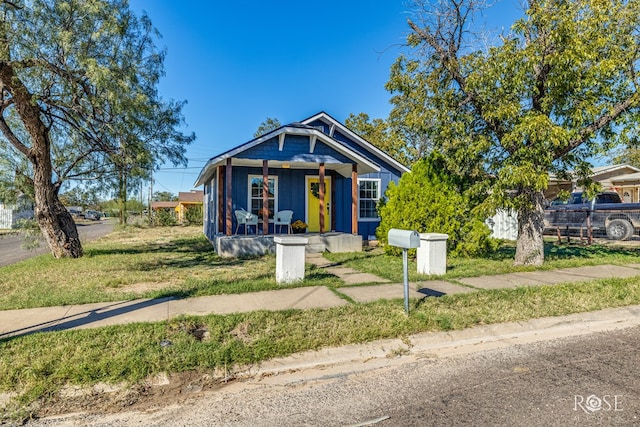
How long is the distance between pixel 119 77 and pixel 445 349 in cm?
748

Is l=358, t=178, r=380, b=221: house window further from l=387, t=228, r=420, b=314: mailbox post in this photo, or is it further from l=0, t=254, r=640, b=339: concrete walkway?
l=387, t=228, r=420, b=314: mailbox post

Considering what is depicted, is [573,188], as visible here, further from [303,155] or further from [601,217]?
[303,155]

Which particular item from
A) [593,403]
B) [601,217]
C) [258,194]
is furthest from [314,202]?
[593,403]

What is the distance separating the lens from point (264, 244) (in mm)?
11172

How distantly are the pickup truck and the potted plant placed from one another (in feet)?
31.1

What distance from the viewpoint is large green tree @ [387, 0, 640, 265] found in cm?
685

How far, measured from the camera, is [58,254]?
10.5m

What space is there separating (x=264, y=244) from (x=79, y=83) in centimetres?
606

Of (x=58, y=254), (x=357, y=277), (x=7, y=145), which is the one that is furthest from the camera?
(x=7, y=145)

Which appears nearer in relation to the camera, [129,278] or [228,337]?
[228,337]

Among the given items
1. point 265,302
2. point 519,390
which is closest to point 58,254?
point 265,302

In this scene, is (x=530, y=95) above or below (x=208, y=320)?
above

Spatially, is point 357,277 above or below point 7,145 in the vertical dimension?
below

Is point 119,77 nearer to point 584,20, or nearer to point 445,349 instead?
point 445,349
